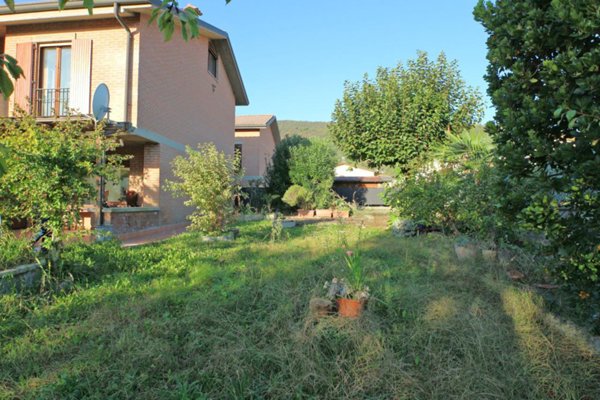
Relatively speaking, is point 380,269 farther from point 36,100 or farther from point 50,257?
point 36,100

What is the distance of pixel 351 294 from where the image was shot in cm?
357

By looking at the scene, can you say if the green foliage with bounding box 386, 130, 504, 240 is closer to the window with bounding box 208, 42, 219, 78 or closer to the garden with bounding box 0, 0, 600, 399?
the garden with bounding box 0, 0, 600, 399

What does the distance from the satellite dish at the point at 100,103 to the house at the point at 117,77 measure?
57cm

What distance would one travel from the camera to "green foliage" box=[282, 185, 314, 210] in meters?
17.6

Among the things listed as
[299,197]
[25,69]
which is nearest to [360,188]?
[299,197]

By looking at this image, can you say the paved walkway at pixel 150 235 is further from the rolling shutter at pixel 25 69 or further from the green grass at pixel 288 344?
the rolling shutter at pixel 25 69

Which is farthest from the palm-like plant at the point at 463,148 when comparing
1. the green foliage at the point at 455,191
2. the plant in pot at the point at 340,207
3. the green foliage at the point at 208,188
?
the plant in pot at the point at 340,207

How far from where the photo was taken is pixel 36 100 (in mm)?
10977

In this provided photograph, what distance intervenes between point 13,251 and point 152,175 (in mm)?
6970

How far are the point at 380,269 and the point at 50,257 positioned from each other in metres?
4.34

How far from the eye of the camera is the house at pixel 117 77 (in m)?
10.4

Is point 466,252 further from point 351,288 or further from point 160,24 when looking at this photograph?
point 160,24

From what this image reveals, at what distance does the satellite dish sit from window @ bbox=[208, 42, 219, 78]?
7.40 m

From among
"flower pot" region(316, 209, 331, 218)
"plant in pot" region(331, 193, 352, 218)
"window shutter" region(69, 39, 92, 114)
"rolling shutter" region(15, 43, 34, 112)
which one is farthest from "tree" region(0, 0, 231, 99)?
"flower pot" region(316, 209, 331, 218)
